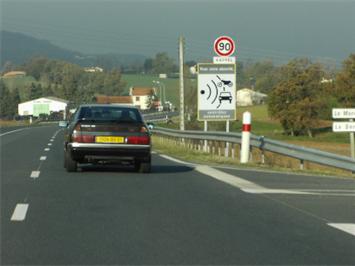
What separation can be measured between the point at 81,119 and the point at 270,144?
609cm

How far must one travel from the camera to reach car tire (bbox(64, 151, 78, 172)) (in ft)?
52.4

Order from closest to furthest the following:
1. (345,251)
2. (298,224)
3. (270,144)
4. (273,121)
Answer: (345,251) → (298,224) → (270,144) → (273,121)

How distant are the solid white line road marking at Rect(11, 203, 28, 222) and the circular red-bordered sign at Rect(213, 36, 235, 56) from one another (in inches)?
649

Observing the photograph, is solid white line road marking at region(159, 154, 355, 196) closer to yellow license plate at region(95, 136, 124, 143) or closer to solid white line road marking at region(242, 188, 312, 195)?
solid white line road marking at region(242, 188, 312, 195)

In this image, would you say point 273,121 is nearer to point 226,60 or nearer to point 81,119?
point 226,60

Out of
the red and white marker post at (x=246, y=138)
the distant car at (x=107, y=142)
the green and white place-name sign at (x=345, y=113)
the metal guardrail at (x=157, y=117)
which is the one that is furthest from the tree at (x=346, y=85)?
the distant car at (x=107, y=142)

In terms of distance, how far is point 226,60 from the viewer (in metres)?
27.4

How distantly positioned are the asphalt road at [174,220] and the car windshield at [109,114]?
1.19 metres

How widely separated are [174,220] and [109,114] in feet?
23.2

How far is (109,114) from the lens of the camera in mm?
16453

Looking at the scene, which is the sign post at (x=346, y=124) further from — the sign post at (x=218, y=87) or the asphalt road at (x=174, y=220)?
the sign post at (x=218, y=87)

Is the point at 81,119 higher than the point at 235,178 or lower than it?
higher

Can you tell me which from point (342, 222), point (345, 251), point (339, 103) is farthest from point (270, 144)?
point (339, 103)

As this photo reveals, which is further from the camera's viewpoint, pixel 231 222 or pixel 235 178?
pixel 235 178
